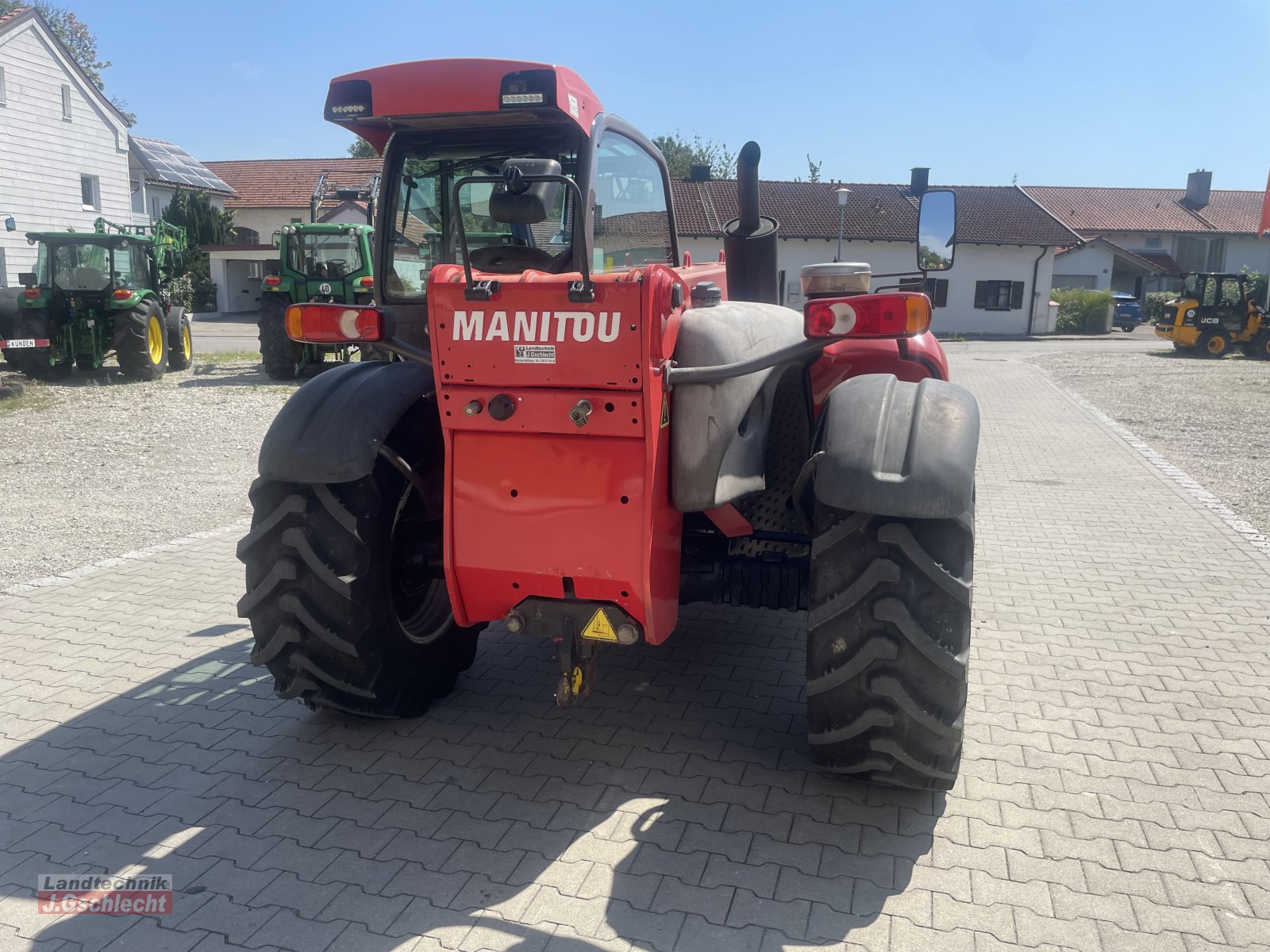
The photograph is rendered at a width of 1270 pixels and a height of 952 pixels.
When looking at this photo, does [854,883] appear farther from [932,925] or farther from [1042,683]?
[1042,683]

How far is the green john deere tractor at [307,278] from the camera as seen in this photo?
1594 cm

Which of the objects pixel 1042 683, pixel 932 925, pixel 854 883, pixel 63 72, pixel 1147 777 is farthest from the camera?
pixel 63 72

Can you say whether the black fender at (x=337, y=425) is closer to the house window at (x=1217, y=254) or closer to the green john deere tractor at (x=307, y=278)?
the green john deere tractor at (x=307, y=278)

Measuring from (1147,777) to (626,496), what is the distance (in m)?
2.22

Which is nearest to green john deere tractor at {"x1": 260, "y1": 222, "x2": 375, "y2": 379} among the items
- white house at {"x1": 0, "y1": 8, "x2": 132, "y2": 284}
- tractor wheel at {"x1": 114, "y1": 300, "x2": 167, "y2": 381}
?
tractor wheel at {"x1": 114, "y1": 300, "x2": 167, "y2": 381}

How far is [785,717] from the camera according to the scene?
13.1ft

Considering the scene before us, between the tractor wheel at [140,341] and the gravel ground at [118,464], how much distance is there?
1.12 feet

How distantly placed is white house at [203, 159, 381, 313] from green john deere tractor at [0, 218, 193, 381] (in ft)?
55.6

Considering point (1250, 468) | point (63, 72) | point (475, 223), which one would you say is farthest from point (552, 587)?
point (63, 72)

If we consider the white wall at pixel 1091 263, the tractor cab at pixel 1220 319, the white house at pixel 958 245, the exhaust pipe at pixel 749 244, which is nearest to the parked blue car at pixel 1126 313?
the white wall at pixel 1091 263

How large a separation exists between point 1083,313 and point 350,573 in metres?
39.3

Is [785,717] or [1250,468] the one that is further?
[1250,468]

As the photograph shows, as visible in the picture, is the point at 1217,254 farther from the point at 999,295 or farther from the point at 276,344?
the point at 276,344

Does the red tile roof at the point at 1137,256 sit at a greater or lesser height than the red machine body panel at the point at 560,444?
greater
